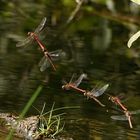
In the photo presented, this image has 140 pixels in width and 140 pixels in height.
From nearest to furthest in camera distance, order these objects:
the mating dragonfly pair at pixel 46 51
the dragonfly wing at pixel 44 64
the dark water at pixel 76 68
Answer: the mating dragonfly pair at pixel 46 51, the dragonfly wing at pixel 44 64, the dark water at pixel 76 68

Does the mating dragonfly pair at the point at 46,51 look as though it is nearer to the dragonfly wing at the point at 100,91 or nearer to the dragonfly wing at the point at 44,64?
the dragonfly wing at the point at 44,64

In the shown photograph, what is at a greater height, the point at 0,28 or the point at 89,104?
the point at 0,28

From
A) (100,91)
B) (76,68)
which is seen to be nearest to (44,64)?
(100,91)

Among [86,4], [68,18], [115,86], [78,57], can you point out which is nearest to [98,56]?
[78,57]

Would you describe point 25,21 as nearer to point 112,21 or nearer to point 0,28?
point 0,28

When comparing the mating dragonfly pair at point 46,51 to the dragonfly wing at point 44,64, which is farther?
the dragonfly wing at point 44,64

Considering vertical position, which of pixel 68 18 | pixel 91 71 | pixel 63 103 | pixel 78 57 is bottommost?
pixel 63 103

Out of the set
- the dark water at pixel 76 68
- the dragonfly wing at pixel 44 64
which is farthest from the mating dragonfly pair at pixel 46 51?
the dark water at pixel 76 68

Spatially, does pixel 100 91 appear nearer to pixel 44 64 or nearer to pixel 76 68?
pixel 44 64

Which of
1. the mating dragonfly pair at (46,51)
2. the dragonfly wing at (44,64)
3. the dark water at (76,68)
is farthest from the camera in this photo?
the dark water at (76,68)
